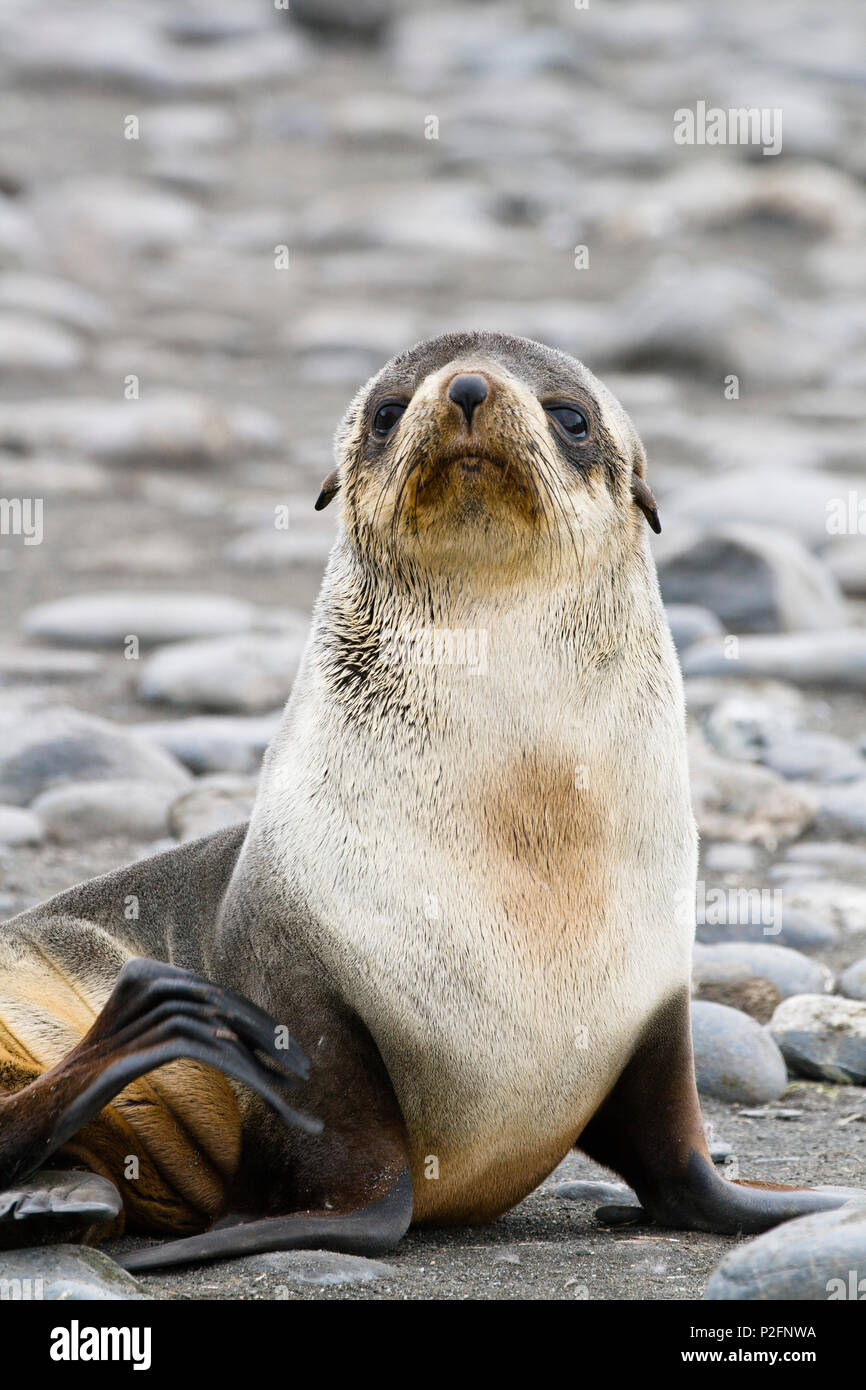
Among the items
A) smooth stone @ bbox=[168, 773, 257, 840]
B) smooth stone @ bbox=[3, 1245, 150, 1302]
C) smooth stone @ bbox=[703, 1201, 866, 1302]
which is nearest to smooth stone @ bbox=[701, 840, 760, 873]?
smooth stone @ bbox=[168, 773, 257, 840]

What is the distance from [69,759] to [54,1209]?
4034 mm

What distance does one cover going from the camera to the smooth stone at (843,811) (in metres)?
7.61

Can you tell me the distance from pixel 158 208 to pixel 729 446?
725 cm

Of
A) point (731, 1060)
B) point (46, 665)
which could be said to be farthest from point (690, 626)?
point (731, 1060)

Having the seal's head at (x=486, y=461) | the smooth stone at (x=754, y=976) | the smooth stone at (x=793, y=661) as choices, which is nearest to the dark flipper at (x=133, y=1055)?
the seal's head at (x=486, y=461)

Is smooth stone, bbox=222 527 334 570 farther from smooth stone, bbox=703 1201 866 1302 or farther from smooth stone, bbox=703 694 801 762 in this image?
smooth stone, bbox=703 1201 866 1302

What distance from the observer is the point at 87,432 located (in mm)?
13016

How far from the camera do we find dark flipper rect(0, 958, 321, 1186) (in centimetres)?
371

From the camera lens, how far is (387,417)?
4465mm

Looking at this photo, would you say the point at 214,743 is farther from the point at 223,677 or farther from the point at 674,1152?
the point at 674,1152

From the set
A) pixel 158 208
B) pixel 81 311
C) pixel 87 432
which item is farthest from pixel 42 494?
pixel 158 208

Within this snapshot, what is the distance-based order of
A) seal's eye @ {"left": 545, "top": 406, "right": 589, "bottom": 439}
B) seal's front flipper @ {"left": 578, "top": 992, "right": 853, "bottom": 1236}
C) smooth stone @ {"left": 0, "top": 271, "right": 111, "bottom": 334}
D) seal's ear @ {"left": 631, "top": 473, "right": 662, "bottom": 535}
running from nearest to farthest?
seal's front flipper @ {"left": 578, "top": 992, "right": 853, "bottom": 1236} < seal's eye @ {"left": 545, "top": 406, "right": 589, "bottom": 439} < seal's ear @ {"left": 631, "top": 473, "right": 662, "bottom": 535} < smooth stone @ {"left": 0, "top": 271, "right": 111, "bottom": 334}

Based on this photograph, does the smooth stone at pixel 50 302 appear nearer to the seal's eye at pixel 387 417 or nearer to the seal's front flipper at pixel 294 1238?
the seal's eye at pixel 387 417

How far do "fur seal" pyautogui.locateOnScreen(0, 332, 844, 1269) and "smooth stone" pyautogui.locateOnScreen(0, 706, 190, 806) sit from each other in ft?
10.3
